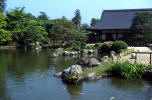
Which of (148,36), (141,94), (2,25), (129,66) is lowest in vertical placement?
(141,94)

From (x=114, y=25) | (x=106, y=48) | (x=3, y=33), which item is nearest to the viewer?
(x=106, y=48)

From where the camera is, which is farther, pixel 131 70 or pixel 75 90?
pixel 131 70

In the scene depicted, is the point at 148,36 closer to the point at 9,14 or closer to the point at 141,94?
the point at 141,94

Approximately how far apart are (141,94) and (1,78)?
6.53 metres

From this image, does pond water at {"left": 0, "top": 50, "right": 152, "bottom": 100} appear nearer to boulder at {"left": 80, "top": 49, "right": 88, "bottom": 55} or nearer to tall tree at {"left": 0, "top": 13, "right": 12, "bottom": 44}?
→ boulder at {"left": 80, "top": 49, "right": 88, "bottom": 55}

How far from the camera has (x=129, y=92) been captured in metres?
7.70

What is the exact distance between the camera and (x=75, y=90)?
803cm

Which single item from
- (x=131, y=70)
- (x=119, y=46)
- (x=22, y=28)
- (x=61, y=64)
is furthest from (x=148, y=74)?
(x=22, y=28)

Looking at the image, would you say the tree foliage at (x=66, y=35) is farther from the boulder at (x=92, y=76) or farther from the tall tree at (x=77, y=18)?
the tall tree at (x=77, y=18)

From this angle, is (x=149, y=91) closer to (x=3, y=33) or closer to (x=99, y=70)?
(x=99, y=70)

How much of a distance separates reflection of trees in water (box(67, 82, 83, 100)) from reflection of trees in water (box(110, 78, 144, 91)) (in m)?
1.44

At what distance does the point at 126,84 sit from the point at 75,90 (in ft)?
7.27

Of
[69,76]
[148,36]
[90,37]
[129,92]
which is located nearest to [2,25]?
[90,37]

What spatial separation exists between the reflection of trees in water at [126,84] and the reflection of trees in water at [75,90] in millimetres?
1435
